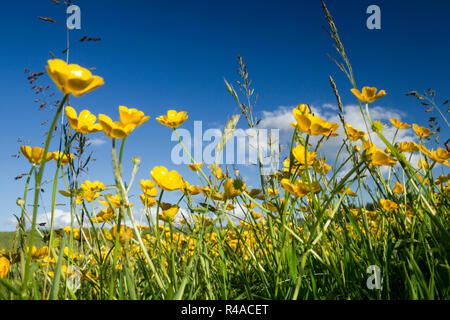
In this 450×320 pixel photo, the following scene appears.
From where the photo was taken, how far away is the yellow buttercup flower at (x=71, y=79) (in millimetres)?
735

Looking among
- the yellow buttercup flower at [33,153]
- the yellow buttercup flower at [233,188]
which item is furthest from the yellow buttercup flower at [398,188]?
the yellow buttercup flower at [33,153]

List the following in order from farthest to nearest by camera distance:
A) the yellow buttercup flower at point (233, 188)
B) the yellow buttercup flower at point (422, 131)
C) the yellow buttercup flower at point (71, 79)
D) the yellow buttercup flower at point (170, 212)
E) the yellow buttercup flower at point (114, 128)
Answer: the yellow buttercup flower at point (422, 131)
the yellow buttercup flower at point (170, 212)
the yellow buttercup flower at point (233, 188)
the yellow buttercup flower at point (114, 128)
the yellow buttercup flower at point (71, 79)

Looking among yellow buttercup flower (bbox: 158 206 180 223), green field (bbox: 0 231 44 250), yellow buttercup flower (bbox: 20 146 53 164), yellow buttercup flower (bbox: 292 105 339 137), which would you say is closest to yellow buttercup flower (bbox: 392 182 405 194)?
yellow buttercup flower (bbox: 292 105 339 137)

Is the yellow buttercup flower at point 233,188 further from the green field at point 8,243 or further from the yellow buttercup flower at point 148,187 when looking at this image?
the green field at point 8,243

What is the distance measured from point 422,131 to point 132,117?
1.70 meters

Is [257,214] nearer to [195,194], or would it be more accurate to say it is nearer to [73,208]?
[195,194]

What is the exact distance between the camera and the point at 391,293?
45.0 inches

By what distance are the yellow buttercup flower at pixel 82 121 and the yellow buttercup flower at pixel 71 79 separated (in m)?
0.28

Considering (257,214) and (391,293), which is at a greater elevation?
(257,214)

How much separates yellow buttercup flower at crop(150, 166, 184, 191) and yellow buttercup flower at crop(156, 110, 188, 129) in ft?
1.46

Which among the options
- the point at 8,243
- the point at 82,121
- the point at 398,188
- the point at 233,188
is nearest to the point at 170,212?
the point at 233,188
